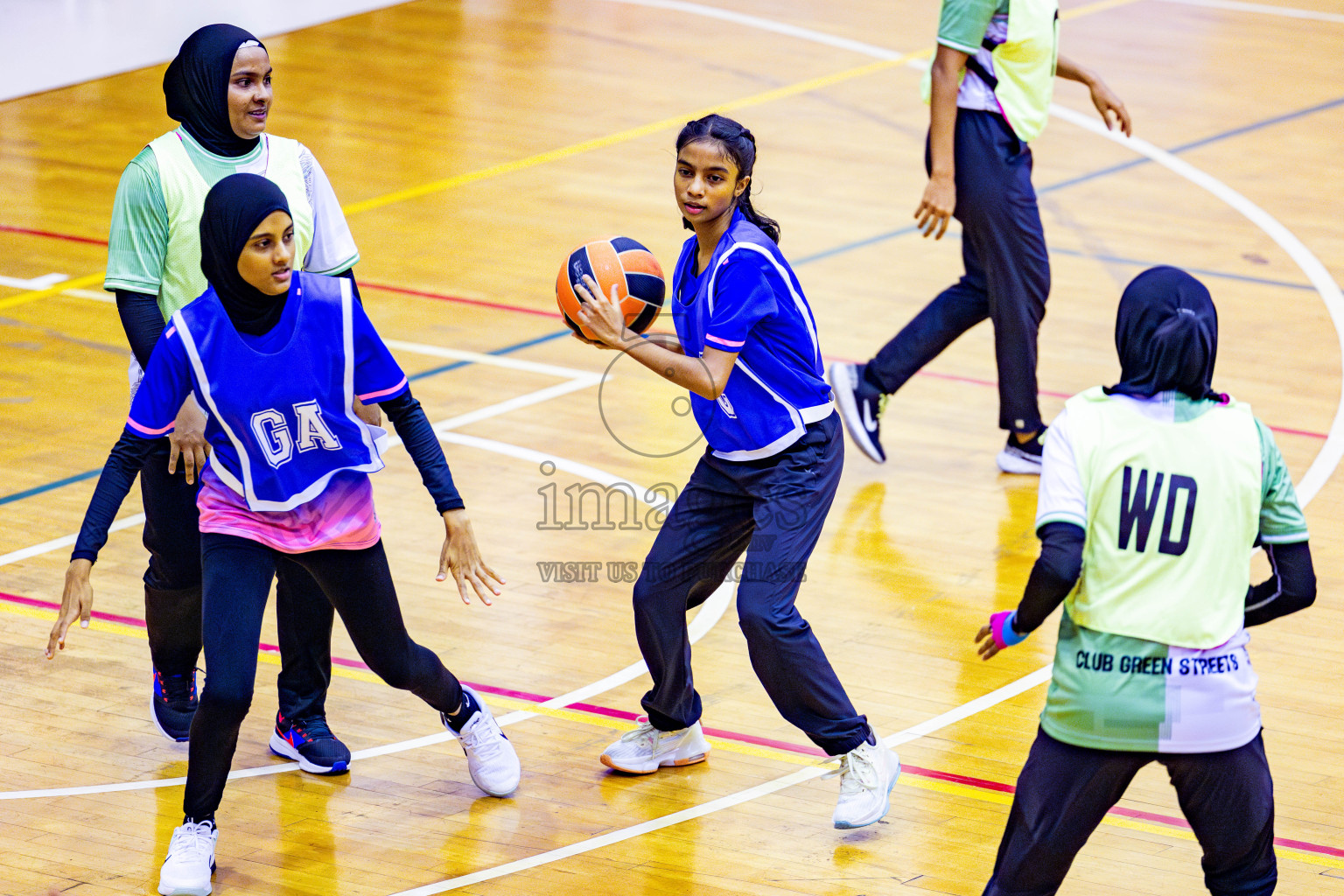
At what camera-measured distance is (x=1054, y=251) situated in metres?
10.2

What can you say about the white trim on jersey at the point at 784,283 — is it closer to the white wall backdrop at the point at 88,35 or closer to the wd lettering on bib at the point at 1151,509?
the wd lettering on bib at the point at 1151,509

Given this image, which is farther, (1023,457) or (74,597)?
(1023,457)

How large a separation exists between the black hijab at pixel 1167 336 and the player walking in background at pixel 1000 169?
349 centimetres

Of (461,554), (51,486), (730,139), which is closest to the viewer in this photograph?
(461,554)

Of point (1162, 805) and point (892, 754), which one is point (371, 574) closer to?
point (892, 754)

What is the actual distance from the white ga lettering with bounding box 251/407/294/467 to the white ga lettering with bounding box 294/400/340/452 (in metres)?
0.03

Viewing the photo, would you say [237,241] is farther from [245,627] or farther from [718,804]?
[718,804]

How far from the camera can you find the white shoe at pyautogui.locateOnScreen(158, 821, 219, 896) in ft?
14.4

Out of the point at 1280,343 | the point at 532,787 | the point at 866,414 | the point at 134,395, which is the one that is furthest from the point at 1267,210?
the point at 134,395

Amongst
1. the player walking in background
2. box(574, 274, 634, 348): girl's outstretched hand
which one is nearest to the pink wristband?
box(574, 274, 634, 348): girl's outstretched hand

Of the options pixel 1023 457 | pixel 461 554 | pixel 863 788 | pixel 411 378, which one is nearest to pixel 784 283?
pixel 461 554

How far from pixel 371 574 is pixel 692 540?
2.94ft

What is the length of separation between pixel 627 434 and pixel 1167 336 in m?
4.39

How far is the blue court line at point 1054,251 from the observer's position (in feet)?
23.7
